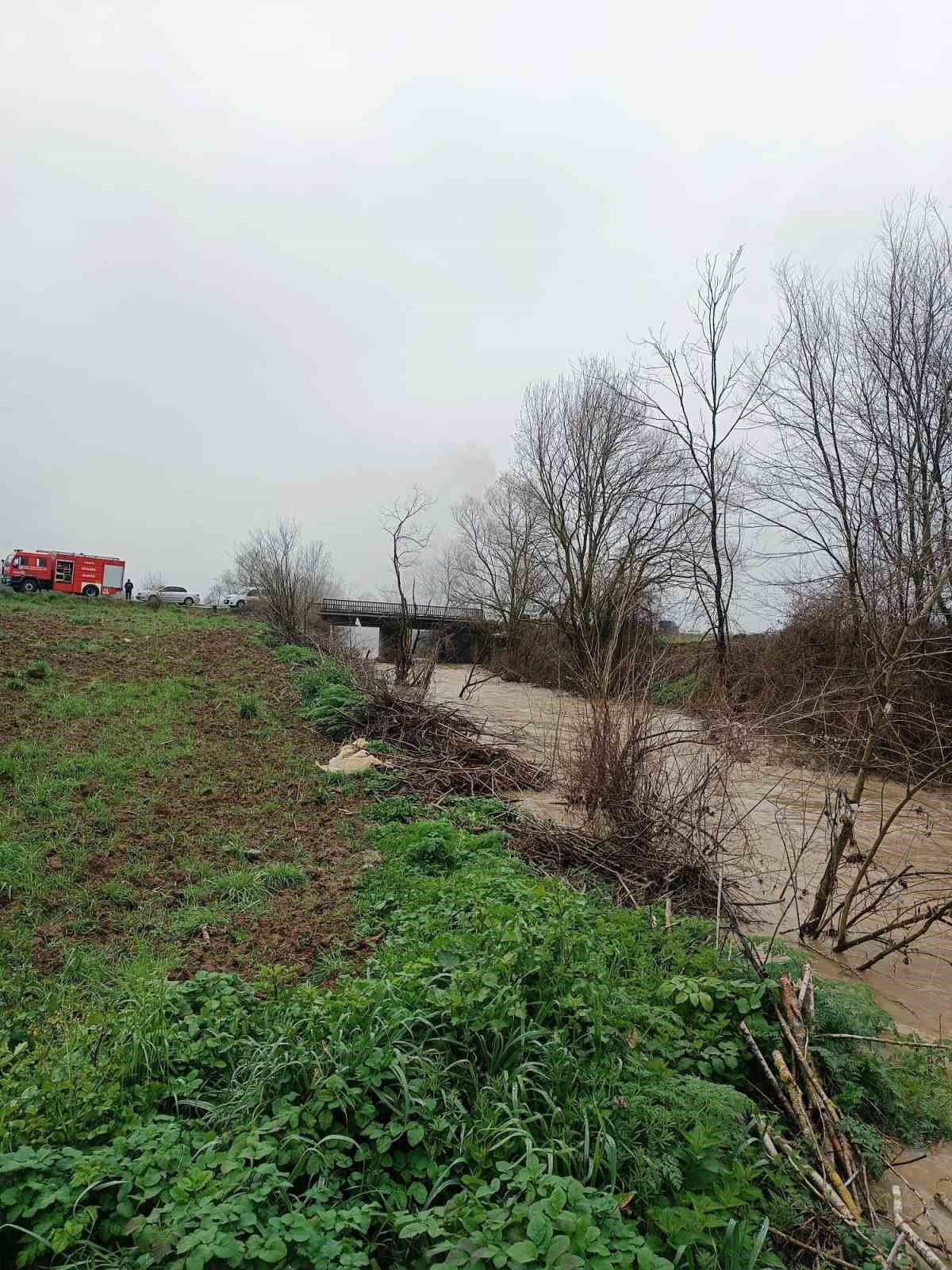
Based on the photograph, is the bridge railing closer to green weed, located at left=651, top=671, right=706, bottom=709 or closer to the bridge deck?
the bridge deck

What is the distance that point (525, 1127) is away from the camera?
8.55 ft

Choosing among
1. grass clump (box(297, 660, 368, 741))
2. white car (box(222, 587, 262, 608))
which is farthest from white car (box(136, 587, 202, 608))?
grass clump (box(297, 660, 368, 741))

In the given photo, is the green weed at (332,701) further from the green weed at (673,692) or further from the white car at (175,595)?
the white car at (175,595)

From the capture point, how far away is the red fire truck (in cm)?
3759

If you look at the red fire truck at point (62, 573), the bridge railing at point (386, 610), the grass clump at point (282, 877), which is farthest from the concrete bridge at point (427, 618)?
the grass clump at point (282, 877)

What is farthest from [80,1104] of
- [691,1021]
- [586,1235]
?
[691,1021]

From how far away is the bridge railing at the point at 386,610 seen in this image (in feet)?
115

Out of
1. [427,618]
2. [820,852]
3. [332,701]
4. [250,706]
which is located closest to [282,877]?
[820,852]

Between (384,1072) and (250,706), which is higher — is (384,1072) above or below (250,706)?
below

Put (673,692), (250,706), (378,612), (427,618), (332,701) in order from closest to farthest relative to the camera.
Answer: (673,692) → (250,706) → (332,701) → (427,618) → (378,612)

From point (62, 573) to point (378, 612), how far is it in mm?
18042

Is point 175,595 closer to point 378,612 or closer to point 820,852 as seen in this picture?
point 378,612

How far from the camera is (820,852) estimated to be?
26.9 feet

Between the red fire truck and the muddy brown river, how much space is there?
114ft
